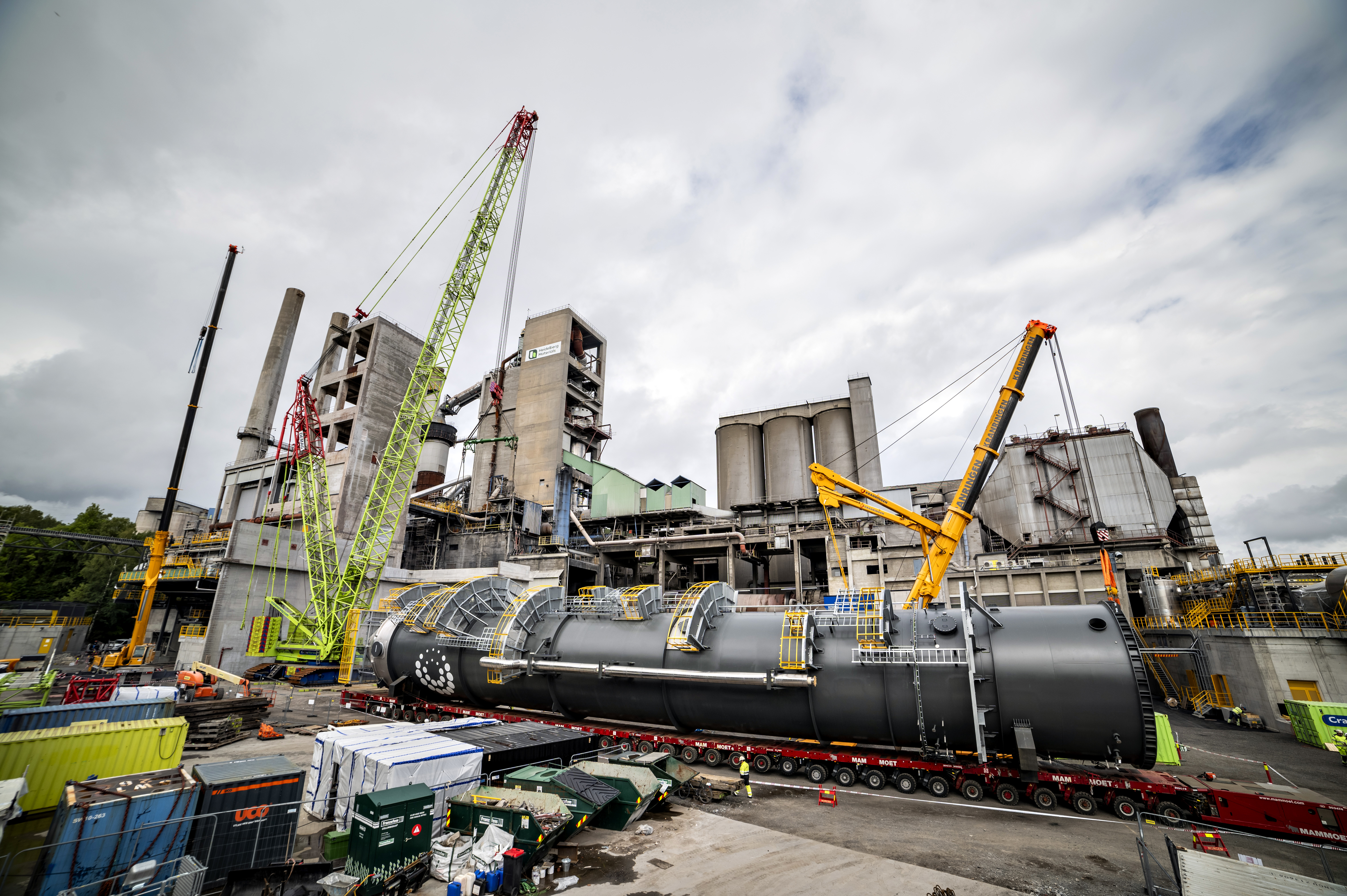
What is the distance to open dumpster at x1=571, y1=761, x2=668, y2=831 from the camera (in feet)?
40.0

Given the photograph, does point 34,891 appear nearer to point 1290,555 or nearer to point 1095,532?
point 1290,555

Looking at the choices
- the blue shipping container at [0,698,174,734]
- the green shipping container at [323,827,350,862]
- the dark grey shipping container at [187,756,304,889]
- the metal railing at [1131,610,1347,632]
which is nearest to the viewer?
the dark grey shipping container at [187,756,304,889]

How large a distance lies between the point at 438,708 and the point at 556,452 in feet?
Answer: 136

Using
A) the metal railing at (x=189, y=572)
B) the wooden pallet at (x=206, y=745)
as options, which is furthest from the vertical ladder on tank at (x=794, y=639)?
the metal railing at (x=189, y=572)

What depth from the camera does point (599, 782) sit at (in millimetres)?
12430

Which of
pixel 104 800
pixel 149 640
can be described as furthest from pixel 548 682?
pixel 149 640

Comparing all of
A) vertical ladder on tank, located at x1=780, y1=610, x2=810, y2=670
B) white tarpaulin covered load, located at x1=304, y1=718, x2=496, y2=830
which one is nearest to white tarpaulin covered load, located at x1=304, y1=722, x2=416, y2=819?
white tarpaulin covered load, located at x1=304, y1=718, x2=496, y2=830

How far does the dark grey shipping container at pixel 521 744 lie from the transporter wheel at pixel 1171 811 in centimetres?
1456

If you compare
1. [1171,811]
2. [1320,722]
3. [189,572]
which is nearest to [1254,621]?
[1320,722]

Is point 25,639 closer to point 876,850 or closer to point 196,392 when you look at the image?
point 196,392

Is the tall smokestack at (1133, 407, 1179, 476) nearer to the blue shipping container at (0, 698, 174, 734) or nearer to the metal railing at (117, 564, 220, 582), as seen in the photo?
the blue shipping container at (0, 698, 174, 734)

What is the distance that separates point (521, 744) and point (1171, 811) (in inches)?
634

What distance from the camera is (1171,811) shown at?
515 inches

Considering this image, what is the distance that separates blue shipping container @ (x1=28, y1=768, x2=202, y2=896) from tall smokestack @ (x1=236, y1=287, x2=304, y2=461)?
2628 inches
